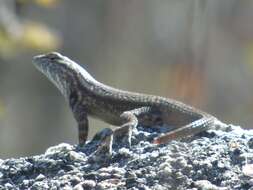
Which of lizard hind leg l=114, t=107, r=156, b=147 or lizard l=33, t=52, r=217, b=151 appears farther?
lizard l=33, t=52, r=217, b=151

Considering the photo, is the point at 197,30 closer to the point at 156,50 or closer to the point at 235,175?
the point at 235,175

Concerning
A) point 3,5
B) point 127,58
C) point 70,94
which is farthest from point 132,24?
point 70,94

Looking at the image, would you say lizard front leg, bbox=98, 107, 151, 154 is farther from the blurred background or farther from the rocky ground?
the blurred background

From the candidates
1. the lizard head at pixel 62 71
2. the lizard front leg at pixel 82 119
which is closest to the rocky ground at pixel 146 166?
the lizard front leg at pixel 82 119

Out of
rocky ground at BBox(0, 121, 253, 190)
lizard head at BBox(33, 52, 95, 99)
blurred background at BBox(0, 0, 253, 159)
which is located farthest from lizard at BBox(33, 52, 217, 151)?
blurred background at BBox(0, 0, 253, 159)

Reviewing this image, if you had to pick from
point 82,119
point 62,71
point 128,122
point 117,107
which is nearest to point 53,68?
point 62,71

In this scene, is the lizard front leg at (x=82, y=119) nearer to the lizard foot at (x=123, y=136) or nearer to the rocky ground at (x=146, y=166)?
the lizard foot at (x=123, y=136)
